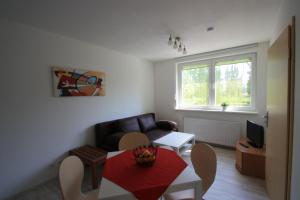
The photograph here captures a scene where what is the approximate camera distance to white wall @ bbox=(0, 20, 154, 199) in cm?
192

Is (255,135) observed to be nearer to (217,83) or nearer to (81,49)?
(217,83)

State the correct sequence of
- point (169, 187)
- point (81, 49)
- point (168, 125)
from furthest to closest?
1. point (168, 125)
2. point (81, 49)
3. point (169, 187)

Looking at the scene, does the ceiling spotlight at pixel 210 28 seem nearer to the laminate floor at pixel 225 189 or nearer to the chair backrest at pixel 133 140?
the chair backrest at pixel 133 140

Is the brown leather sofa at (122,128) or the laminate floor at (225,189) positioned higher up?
the brown leather sofa at (122,128)

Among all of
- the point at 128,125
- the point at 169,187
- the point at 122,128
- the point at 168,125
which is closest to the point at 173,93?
the point at 168,125

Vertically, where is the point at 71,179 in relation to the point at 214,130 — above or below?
above

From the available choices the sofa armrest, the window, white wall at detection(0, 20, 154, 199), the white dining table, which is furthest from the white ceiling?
the sofa armrest

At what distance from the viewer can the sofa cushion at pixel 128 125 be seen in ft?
10.3

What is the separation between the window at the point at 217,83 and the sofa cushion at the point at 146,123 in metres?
1.01

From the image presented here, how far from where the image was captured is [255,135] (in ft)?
8.45

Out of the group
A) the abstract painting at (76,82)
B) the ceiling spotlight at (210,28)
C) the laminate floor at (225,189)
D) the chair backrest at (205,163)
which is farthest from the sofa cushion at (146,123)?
the ceiling spotlight at (210,28)

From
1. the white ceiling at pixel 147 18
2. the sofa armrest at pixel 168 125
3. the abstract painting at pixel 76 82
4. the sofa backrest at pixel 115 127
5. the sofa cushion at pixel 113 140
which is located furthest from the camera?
the sofa armrest at pixel 168 125

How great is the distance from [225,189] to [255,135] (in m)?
1.17

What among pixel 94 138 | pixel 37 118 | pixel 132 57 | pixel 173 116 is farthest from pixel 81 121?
pixel 173 116
